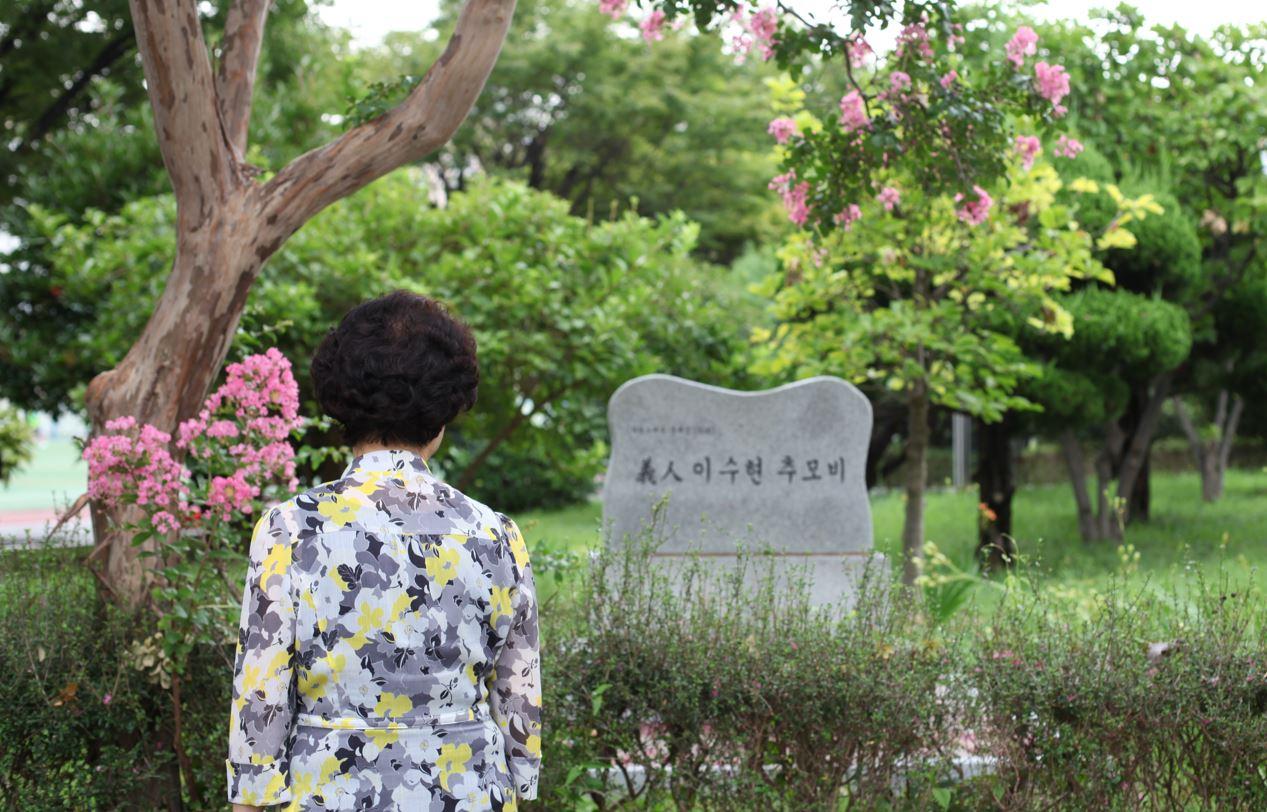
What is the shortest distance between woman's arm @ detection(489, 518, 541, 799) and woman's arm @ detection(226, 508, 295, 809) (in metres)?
0.36

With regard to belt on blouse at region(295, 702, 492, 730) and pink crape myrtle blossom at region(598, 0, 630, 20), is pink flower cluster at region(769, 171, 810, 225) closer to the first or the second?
pink crape myrtle blossom at region(598, 0, 630, 20)

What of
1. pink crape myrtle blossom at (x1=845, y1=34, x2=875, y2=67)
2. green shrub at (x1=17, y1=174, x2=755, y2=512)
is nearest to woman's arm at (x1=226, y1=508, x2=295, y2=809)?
pink crape myrtle blossom at (x1=845, y1=34, x2=875, y2=67)

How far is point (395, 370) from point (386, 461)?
0.15m

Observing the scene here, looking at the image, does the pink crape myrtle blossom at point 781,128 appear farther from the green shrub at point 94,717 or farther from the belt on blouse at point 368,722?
the belt on blouse at point 368,722

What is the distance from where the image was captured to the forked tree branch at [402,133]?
374 cm

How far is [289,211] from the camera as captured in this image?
150 inches

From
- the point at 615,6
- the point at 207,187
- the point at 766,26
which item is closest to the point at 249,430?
the point at 207,187

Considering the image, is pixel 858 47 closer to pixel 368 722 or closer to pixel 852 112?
pixel 852 112

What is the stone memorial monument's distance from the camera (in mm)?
7547

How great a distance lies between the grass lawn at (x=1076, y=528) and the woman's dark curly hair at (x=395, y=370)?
696 centimetres

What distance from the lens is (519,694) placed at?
211 centimetres

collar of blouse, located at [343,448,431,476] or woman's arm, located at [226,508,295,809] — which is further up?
collar of blouse, located at [343,448,431,476]

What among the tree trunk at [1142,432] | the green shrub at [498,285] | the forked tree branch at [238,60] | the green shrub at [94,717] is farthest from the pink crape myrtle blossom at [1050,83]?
the tree trunk at [1142,432]

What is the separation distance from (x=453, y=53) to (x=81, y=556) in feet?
6.86
